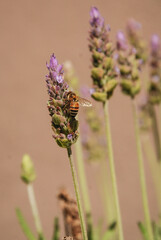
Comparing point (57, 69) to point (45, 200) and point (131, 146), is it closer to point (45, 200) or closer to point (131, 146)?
point (45, 200)

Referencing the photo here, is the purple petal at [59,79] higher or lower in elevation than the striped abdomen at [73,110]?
higher

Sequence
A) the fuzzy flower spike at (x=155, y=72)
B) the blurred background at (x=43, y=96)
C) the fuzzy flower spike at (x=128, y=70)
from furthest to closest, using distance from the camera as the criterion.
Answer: the blurred background at (x=43, y=96) → the fuzzy flower spike at (x=155, y=72) → the fuzzy flower spike at (x=128, y=70)

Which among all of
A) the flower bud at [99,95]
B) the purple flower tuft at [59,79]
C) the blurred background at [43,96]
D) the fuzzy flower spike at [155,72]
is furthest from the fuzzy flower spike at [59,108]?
the blurred background at [43,96]

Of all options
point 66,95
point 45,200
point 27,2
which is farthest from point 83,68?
point 66,95

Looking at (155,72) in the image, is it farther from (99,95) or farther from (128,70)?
(99,95)

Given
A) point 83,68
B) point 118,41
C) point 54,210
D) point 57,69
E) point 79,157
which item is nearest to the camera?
point 57,69

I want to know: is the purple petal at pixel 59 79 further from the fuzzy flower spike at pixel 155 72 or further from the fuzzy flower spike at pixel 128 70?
the fuzzy flower spike at pixel 155 72

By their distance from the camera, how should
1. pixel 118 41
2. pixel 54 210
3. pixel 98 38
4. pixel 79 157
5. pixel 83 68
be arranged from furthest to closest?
1. pixel 83 68
2. pixel 54 210
3. pixel 79 157
4. pixel 118 41
5. pixel 98 38

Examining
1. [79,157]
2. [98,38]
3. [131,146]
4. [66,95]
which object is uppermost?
[98,38]
